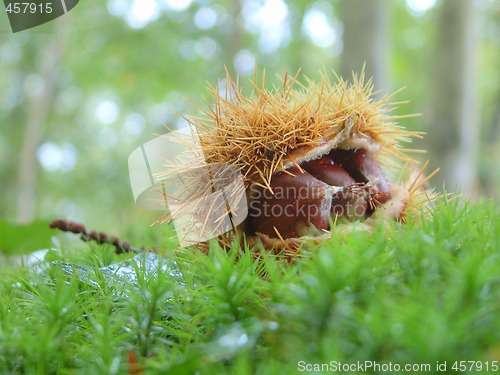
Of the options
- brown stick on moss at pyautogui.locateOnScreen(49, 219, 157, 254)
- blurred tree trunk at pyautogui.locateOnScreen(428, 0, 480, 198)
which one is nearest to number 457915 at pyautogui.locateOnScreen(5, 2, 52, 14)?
brown stick on moss at pyautogui.locateOnScreen(49, 219, 157, 254)

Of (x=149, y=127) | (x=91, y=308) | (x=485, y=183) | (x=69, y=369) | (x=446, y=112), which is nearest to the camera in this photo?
(x=69, y=369)

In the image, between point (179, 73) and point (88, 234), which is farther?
point (179, 73)

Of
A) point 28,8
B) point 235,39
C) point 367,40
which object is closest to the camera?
point 28,8

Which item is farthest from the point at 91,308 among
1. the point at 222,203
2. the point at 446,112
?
the point at 446,112

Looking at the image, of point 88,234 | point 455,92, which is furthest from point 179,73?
point 88,234

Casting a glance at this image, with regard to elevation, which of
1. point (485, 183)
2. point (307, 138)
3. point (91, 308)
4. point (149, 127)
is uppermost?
point (307, 138)

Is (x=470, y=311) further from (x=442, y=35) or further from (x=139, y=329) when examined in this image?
(x=442, y=35)

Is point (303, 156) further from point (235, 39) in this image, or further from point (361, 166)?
point (235, 39)
